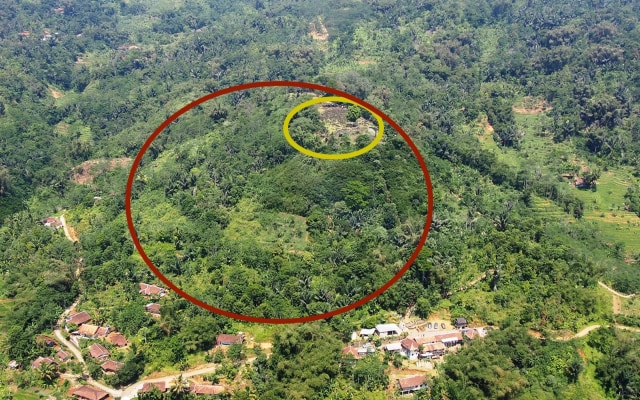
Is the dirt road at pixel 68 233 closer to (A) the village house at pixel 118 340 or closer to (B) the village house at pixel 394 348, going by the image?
(A) the village house at pixel 118 340

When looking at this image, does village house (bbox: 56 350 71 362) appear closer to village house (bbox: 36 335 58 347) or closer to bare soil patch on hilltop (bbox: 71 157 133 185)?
village house (bbox: 36 335 58 347)

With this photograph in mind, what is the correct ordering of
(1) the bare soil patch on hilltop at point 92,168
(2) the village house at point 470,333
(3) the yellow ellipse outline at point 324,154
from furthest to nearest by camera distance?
(1) the bare soil patch on hilltop at point 92,168
(3) the yellow ellipse outline at point 324,154
(2) the village house at point 470,333

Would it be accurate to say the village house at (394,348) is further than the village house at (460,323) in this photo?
No

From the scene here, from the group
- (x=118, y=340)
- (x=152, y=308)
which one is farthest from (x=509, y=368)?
(x=118, y=340)

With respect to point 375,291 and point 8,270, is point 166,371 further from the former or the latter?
point 8,270

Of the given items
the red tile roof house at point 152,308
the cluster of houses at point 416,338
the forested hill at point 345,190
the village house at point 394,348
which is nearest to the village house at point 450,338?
the cluster of houses at point 416,338

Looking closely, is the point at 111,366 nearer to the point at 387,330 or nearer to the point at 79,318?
the point at 79,318

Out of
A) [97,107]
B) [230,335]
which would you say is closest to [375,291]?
[230,335]

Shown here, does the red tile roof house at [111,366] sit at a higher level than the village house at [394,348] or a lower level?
higher
